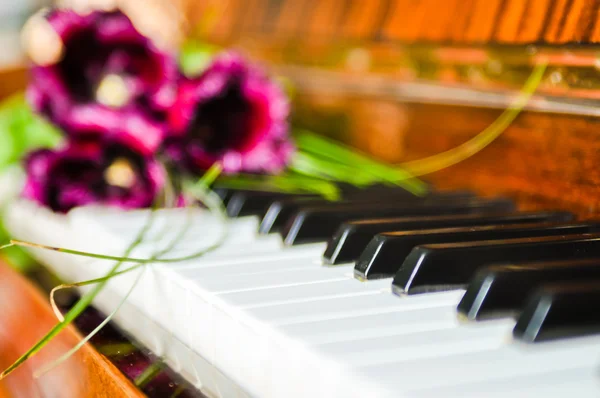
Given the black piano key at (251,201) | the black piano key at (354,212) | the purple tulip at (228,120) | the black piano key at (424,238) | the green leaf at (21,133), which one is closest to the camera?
the black piano key at (424,238)

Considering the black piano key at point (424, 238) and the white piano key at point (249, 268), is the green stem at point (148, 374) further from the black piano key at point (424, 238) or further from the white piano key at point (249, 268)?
the black piano key at point (424, 238)

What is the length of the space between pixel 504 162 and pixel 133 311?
550 mm

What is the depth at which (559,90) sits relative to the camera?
2.76 ft

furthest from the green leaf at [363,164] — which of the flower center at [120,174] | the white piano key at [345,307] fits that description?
the white piano key at [345,307]

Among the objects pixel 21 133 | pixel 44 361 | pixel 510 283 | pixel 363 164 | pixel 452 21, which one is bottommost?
pixel 44 361

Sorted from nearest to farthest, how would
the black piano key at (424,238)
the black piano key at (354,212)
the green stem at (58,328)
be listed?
the green stem at (58,328), the black piano key at (424,238), the black piano key at (354,212)

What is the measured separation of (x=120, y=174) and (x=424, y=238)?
20.3 inches

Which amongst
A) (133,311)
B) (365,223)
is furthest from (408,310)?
(133,311)

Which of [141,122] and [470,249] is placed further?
[141,122]

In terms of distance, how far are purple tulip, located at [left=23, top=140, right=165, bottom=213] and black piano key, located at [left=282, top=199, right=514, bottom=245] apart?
284 millimetres

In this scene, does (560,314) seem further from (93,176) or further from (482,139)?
(93,176)

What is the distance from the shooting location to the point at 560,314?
475 millimetres

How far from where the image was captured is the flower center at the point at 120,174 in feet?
3.31

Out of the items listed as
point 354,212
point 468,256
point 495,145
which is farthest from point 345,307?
point 495,145
